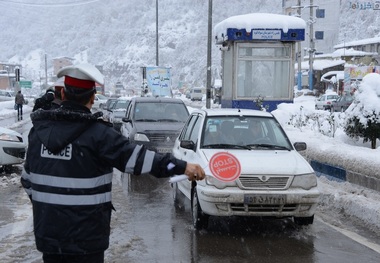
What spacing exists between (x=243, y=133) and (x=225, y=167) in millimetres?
3795

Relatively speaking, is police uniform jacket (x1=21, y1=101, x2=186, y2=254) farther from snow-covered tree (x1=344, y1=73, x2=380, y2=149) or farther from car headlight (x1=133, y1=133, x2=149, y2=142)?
car headlight (x1=133, y1=133, x2=149, y2=142)

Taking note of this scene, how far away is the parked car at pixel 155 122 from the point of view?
13648 mm

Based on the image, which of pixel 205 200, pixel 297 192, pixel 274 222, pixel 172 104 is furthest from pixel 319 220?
pixel 172 104

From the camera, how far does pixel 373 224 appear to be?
7824 mm

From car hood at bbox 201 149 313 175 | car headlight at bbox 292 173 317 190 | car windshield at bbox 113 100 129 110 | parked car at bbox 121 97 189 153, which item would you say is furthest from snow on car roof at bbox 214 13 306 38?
car headlight at bbox 292 173 317 190

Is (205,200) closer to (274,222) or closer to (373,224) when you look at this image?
(274,222)

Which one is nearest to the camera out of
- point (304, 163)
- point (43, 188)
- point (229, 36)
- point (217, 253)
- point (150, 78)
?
point (43, 188)

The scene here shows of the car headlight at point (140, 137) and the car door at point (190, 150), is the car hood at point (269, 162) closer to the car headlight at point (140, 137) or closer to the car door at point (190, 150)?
the car door at point (190, 150)

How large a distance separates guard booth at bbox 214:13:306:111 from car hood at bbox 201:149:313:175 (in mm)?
11056

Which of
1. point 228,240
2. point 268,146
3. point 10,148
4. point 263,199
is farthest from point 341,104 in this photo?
point 228,240

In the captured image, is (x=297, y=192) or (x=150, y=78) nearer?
(x=297, y=192)

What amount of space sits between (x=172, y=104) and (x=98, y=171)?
12175 mm

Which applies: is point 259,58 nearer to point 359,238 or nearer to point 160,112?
point 160,112

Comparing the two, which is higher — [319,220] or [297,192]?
[297,192]
